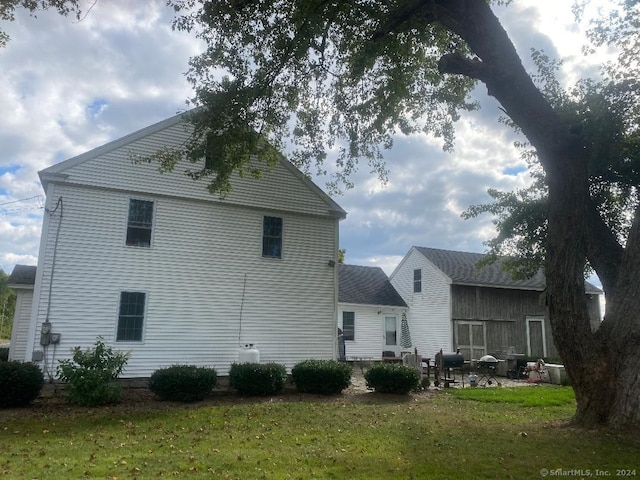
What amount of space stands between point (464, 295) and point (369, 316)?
16.8 ft

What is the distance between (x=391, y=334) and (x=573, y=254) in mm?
19823

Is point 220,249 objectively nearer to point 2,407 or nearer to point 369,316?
point 2,407

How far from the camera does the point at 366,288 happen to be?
2812cm

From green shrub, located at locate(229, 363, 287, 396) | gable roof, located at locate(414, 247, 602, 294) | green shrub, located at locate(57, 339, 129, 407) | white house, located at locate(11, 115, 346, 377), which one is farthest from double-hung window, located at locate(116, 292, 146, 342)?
gable roof, located at locate(414, 247, 602, 294)

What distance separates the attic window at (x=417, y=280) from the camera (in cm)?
2766

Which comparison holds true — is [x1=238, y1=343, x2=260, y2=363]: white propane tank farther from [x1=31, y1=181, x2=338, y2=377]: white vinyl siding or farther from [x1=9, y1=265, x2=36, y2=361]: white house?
[x1=9, y1=265, x2=36, y2=361]: white house

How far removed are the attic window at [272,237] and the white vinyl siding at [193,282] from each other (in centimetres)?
20

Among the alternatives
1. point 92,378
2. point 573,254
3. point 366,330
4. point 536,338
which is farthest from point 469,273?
point 92,378

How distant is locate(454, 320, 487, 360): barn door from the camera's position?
24.8 metres

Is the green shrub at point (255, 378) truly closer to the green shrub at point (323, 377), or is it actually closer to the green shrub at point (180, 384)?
the green shrub at point (323, 377)

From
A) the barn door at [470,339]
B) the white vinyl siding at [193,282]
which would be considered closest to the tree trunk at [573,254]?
the white vinyl siding at [193,282]

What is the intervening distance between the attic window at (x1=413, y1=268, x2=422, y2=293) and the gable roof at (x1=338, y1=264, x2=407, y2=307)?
1.13 meters

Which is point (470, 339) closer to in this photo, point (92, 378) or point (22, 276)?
point (92, 378)

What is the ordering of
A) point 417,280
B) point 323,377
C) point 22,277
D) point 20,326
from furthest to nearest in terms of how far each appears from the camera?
point 417,280, point 22,277, point 20,326, point 323,377
